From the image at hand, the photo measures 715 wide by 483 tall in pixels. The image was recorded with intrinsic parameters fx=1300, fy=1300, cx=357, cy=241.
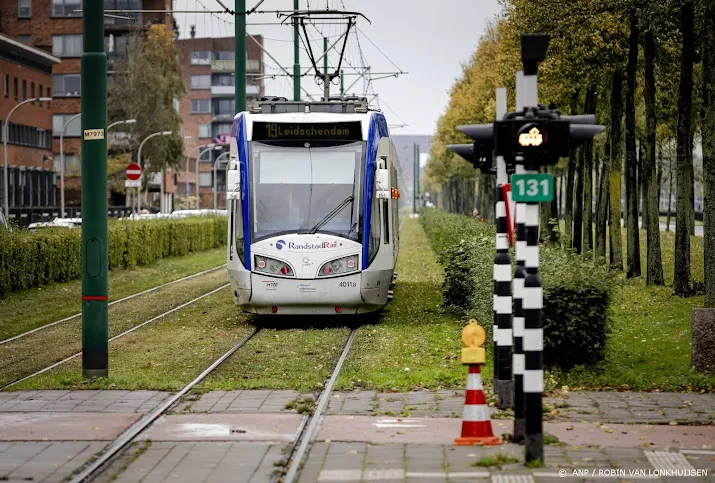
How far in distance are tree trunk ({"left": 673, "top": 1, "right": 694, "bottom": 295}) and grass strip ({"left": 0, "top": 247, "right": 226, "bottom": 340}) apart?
11.6 m

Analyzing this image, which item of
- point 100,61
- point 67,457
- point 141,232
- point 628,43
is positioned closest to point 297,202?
point 100,61

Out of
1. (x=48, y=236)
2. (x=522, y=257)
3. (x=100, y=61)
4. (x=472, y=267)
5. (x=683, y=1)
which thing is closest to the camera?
(x=522, y=257)

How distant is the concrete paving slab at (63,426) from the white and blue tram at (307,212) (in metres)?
8.50

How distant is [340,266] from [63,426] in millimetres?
9425

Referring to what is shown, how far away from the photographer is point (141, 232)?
40.2 m

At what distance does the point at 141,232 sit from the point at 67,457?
101 feet

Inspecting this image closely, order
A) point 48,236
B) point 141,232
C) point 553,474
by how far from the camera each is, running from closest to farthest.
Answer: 1. point 553,474
2. point 48,236
3. point 141,232

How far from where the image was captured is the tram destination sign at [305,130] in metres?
20.8

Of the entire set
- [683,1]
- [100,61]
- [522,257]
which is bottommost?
[522,257]

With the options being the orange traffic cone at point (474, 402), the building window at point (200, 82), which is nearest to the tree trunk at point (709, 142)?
the orange traffic cone at point (474, 402)

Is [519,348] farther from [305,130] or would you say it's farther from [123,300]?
[123,300]

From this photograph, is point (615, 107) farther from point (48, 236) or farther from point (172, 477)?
point (172, 477)

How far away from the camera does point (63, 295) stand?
2834 cm

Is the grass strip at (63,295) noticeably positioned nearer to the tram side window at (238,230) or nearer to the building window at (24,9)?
the tram side window at (238,230)
